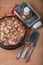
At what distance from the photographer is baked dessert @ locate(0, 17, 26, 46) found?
4.35ft

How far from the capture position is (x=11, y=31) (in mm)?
1368

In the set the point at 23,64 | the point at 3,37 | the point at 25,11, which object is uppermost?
the point at 25,11

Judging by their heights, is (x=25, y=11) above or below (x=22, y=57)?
above

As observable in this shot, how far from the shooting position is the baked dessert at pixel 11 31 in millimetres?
1325

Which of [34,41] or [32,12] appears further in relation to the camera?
[32,12]

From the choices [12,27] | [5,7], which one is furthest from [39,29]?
[5,7]

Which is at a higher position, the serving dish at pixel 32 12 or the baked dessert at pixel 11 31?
the serving dish at pixel 32 12

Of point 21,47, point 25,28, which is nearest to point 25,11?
point 25,28

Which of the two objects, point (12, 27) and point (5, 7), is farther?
point (5, 7)

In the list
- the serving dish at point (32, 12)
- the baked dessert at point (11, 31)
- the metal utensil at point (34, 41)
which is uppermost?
the serving dish at point (32, 12)

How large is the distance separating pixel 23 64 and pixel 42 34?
21cm

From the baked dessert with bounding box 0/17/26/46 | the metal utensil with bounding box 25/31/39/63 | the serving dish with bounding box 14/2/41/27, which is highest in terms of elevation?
the serving dish with bounding box 14/2/41/27

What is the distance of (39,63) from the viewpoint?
4.31 ft

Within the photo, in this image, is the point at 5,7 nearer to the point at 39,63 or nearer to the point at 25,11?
the point at 25,11
